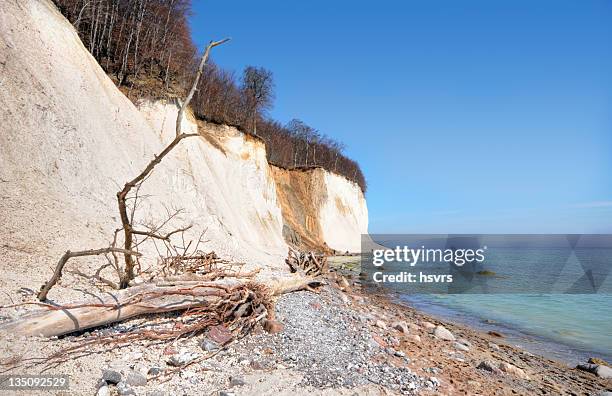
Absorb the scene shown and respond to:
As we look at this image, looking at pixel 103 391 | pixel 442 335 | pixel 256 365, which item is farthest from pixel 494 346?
pixel 103 391

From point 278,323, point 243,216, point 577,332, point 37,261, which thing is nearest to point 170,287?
point 278,323

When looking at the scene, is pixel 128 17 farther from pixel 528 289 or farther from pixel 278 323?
pixel 528 289

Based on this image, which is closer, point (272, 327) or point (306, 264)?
point (272, 327)

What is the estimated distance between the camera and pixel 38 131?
940 cm

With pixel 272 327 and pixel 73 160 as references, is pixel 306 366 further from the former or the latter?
pixel 73 160

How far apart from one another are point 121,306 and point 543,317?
14870mm

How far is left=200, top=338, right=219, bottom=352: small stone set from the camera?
4.91 metres

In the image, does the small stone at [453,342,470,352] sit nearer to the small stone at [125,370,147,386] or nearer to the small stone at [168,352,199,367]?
the small stone at [168,352,199,367]

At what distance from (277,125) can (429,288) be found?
3870 centimetres

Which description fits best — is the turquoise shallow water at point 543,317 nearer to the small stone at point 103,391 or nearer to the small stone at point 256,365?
the small stone at point 256,365

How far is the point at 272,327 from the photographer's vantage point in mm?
5883

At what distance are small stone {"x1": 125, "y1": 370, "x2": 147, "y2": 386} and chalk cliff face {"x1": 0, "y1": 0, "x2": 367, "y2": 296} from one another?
12.1ft

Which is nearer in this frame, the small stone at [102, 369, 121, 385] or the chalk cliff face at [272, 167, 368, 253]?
the small stone at [102, 369, 121, 385]

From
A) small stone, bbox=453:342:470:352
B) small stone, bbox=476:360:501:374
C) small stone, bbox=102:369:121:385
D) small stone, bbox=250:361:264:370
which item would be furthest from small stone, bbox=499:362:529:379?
small stone, bbox=102:369:121:385
